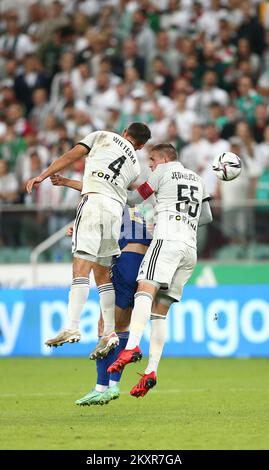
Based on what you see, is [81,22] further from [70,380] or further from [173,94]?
[70,380]

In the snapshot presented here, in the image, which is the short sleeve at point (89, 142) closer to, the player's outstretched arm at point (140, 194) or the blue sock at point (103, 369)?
the player's outstretched arm at point (140, 194)

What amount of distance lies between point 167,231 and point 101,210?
2.37 ft

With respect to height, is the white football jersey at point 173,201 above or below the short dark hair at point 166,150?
below

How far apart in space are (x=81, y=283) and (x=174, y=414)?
58.1 inches

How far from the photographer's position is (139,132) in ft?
35.0

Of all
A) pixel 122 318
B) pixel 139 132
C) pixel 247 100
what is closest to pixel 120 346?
pixel 122 318

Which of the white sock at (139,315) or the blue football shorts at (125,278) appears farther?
the blue football shorts at (125,278)

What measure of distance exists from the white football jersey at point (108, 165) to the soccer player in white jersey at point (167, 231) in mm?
210

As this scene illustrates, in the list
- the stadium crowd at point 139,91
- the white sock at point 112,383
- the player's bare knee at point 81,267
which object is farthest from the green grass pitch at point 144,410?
the stadium crowd at point 139,91

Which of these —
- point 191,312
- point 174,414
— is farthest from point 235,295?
point 174,414

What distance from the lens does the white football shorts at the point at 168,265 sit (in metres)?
10.4

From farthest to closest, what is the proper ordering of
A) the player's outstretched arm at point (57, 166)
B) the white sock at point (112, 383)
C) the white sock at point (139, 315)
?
the white sock at point (112, 383) < the white sock at point (139, 315) < the player's outstretched arm at point (57, 166)

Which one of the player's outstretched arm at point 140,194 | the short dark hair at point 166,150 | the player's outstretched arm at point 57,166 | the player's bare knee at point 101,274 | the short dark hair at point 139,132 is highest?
the short dark hair at point 139,132

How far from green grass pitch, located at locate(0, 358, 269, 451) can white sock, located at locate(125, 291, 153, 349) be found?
73 cm
